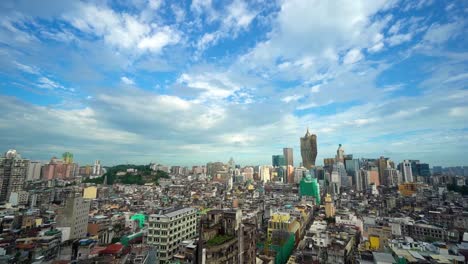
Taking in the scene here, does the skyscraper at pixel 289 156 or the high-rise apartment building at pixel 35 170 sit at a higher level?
the skyscraper at pixel 289 156

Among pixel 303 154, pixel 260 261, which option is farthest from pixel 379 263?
pixel 303 154

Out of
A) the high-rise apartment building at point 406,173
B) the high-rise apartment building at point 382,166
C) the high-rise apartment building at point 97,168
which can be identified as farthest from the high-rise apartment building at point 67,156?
the high-rise apartment building at point 406,173

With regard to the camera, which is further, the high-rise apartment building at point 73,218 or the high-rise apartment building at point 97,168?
the high-rise apartment building at point 97,168

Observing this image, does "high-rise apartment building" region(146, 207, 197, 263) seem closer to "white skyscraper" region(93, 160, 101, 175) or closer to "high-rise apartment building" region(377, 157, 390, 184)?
"high-rise apartment building" region(377, 157, 390, 184)

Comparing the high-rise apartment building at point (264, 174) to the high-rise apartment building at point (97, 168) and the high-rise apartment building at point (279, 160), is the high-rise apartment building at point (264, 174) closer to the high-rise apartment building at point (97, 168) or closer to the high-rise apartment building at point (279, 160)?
the high-rise apartment building at point (279, 160)

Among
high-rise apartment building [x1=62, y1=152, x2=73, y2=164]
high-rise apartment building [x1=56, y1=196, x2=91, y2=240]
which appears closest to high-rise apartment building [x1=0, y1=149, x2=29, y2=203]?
high-rise apartment building [x1=56, y1=196, x2=91, y2=240]

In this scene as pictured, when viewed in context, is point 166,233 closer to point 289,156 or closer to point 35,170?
point 35,170
